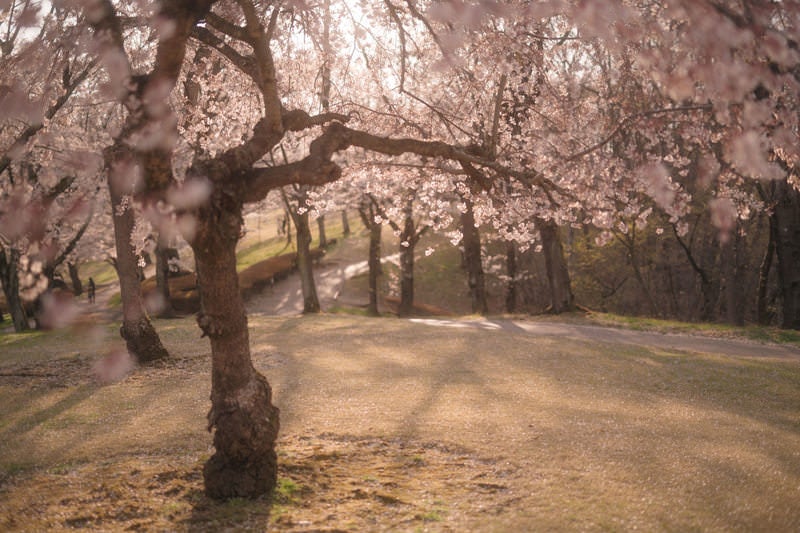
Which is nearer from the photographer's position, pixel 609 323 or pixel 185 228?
pixel 185 228

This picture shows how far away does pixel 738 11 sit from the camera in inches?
205

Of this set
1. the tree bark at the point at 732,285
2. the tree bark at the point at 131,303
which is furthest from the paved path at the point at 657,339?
the tree bark at the point at 131,303

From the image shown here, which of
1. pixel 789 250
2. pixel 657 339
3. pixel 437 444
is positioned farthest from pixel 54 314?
pixel 789 250

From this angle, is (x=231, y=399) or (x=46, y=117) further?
(x=46, y=117)

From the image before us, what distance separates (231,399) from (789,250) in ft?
57.3

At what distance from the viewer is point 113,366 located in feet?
46.7

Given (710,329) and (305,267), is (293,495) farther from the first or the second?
(305,267)

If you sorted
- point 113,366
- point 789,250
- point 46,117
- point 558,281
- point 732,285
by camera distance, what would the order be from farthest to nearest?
point 732,285, point 558,281, point 789,250, point 113,366, point 46,117

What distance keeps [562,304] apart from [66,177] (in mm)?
17069

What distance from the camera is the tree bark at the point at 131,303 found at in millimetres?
14297

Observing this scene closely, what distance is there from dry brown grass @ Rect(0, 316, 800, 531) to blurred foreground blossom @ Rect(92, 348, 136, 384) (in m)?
0.28

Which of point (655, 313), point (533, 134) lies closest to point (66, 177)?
point (533, 134)

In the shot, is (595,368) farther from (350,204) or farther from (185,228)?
(350,204)

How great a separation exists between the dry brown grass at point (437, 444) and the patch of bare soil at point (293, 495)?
27mm
